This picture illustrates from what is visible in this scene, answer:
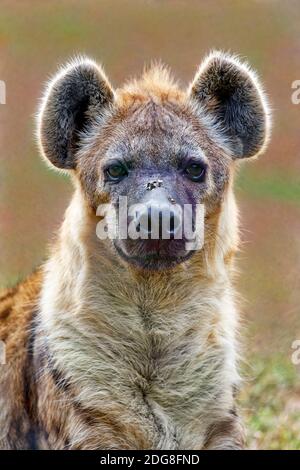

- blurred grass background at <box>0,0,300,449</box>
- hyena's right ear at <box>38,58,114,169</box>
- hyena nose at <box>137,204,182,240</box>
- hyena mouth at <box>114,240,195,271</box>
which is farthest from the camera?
blurred grass background at <box>0,0,300,449</box>

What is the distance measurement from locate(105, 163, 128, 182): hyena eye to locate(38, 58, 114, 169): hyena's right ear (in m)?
0.30

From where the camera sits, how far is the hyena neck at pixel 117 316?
4.26 m

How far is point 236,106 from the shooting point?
14.9ft

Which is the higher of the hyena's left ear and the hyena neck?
the hyena's left ear

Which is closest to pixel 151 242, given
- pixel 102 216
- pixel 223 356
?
pixel 102 216

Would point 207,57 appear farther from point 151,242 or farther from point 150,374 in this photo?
point 150,374

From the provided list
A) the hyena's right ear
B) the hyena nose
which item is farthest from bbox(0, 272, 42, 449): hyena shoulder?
the hyena nose

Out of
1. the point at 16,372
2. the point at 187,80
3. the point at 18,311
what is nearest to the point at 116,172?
the point at 18,311

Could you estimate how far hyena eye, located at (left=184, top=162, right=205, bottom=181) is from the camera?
4188 mm

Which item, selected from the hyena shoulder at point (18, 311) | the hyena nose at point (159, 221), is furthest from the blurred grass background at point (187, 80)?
the hyena nose at point (159, 221)

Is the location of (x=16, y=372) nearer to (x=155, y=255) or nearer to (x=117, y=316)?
(x=117, y=316)

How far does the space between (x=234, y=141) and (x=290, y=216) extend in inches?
64.6

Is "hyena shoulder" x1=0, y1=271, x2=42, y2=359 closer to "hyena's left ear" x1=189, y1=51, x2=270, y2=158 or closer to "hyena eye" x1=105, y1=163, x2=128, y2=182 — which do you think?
"hyena eye" x1=105, y1=163, x2=128, y2=182

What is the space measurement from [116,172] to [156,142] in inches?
7.6
